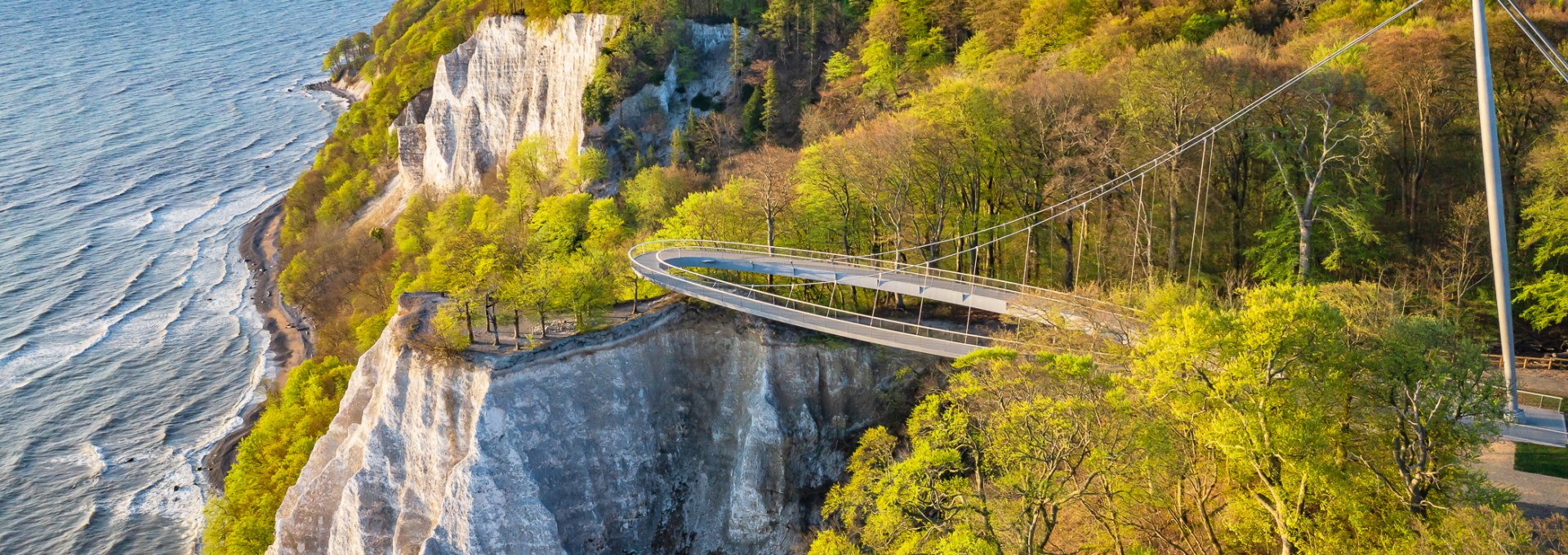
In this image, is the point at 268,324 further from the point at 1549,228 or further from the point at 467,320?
the point at 1549,228

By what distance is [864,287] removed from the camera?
4334 cm

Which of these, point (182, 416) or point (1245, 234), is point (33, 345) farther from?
point (1245, 234)

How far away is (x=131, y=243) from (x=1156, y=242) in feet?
304

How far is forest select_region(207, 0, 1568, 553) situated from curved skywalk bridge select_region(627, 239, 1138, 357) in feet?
4.18

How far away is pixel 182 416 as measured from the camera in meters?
68.8

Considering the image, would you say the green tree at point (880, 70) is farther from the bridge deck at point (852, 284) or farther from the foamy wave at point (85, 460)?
the foamy wave at point (85, 460)

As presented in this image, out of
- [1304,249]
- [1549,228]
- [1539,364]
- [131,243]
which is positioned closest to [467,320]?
[1304,249]

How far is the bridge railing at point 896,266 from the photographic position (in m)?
33.2

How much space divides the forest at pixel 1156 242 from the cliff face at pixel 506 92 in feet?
19.2

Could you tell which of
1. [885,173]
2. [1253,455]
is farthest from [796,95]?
[1253,455]

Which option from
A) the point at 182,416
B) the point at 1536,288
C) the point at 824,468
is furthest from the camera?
the point at 182,416

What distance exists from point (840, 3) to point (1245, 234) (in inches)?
1729

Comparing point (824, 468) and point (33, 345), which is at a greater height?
point (824, 468)

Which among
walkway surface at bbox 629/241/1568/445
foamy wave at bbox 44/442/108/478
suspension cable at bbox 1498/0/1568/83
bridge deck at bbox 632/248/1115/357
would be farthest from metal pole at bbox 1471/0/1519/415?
foamy wave at bbox 44/442/108/478
